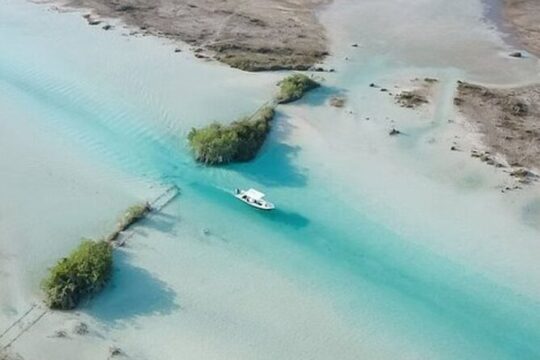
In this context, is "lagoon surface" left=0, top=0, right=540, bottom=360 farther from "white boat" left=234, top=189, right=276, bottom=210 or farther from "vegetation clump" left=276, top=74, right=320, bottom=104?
"vegetation clump" left=276, top=74, right=320, bottom=104

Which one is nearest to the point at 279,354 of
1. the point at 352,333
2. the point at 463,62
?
the point at 352,333

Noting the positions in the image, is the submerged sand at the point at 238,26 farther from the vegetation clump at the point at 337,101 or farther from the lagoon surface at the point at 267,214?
the vegetation clump at the point at 337,101

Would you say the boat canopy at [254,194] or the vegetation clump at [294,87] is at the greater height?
the vegetation clump at [294,87]

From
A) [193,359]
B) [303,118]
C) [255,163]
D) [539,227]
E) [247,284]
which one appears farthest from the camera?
[303,118]

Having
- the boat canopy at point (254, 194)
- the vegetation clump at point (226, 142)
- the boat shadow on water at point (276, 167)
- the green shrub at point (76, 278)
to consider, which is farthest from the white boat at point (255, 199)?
the green shrub at point (76, 278)

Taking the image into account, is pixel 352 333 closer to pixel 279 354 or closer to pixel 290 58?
pixel 279 354

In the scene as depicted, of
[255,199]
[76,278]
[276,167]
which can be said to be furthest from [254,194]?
[76,278]
